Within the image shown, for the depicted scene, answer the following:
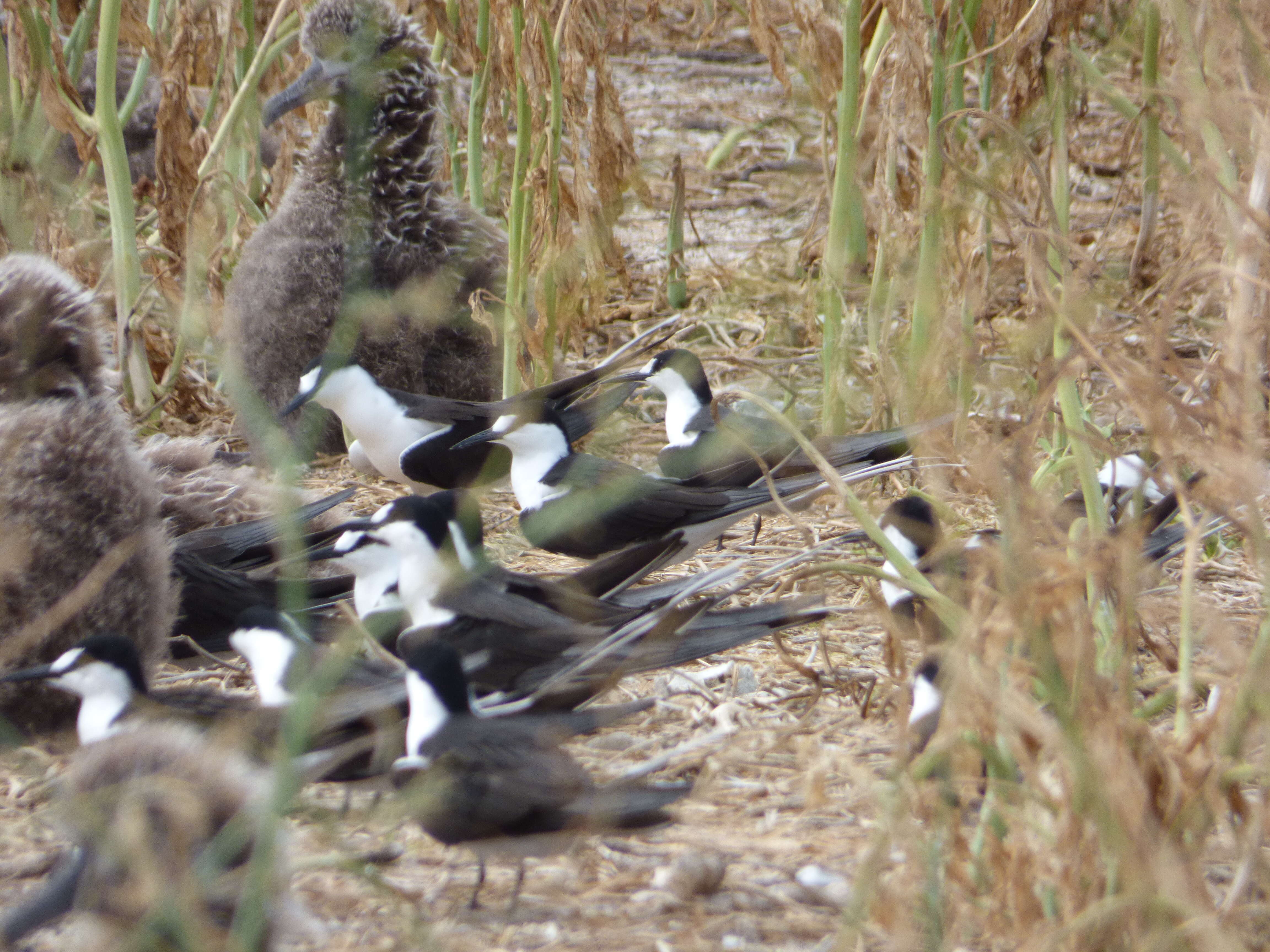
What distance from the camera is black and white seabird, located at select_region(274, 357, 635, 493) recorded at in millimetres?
4012

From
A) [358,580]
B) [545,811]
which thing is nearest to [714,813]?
[545,811]

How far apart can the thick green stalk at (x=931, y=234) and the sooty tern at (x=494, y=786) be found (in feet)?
5.36

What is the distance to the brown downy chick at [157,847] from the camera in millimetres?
1677

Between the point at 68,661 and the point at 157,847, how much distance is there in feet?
2.46

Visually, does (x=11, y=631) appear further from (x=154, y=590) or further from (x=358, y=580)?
(x=358, y=580)

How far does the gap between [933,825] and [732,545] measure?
2.21m

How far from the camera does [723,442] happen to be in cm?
386

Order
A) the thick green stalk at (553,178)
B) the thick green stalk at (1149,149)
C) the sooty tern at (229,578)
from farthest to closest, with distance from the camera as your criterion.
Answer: the thick green stalk at (1149,149), the thick green stalk at (553,178), the sooty tern at (229,578)

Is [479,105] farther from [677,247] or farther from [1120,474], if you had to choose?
[1120,474]

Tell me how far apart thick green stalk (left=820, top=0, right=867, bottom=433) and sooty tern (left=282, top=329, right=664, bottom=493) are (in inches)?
22.4

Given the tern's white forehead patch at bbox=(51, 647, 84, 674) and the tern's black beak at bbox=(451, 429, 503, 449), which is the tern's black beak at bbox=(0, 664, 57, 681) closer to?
the tern's white forehead patch at bbox=(51, 647, 84, 674)

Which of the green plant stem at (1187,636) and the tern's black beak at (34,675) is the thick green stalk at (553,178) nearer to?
the tern's black beak at (34,675)

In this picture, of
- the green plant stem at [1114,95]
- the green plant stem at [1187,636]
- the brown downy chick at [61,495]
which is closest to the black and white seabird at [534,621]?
the brown downy chick at [61,495]

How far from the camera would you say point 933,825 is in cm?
183
